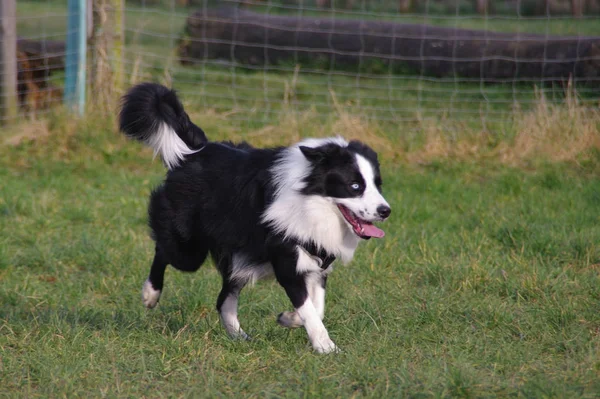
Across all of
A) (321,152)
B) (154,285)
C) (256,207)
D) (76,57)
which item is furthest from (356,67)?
(321,152)

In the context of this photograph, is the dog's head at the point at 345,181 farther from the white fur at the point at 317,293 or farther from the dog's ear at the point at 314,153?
the white fur at the point at 317,293

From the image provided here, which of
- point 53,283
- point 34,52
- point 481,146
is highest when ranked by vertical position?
point 34,52

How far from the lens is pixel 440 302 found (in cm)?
436

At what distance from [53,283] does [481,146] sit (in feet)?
13.7

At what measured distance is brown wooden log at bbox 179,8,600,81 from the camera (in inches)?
347

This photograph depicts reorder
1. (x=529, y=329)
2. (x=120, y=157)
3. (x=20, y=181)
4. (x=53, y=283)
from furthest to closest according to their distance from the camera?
(x=120, y=157) → (x=20, y=181) → (x=53, y=283) → (x=529, y=329)

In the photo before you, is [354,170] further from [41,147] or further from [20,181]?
[41,147]

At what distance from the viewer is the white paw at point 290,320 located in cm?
380

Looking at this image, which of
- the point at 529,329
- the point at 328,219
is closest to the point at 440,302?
the point at 529,329

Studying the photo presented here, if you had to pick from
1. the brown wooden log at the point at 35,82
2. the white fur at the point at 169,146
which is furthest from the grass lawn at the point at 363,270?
the white fur at the point at 169,146

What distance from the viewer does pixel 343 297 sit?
4621 millimetres

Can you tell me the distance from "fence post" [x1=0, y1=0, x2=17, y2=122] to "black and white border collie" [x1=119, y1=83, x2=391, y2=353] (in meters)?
4.03

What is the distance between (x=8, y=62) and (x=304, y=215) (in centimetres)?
532

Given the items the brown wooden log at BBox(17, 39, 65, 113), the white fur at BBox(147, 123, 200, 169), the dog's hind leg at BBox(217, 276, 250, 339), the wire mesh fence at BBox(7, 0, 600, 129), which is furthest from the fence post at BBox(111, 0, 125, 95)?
the dog's hind leg at BBox(217, 276, 250, 339)
